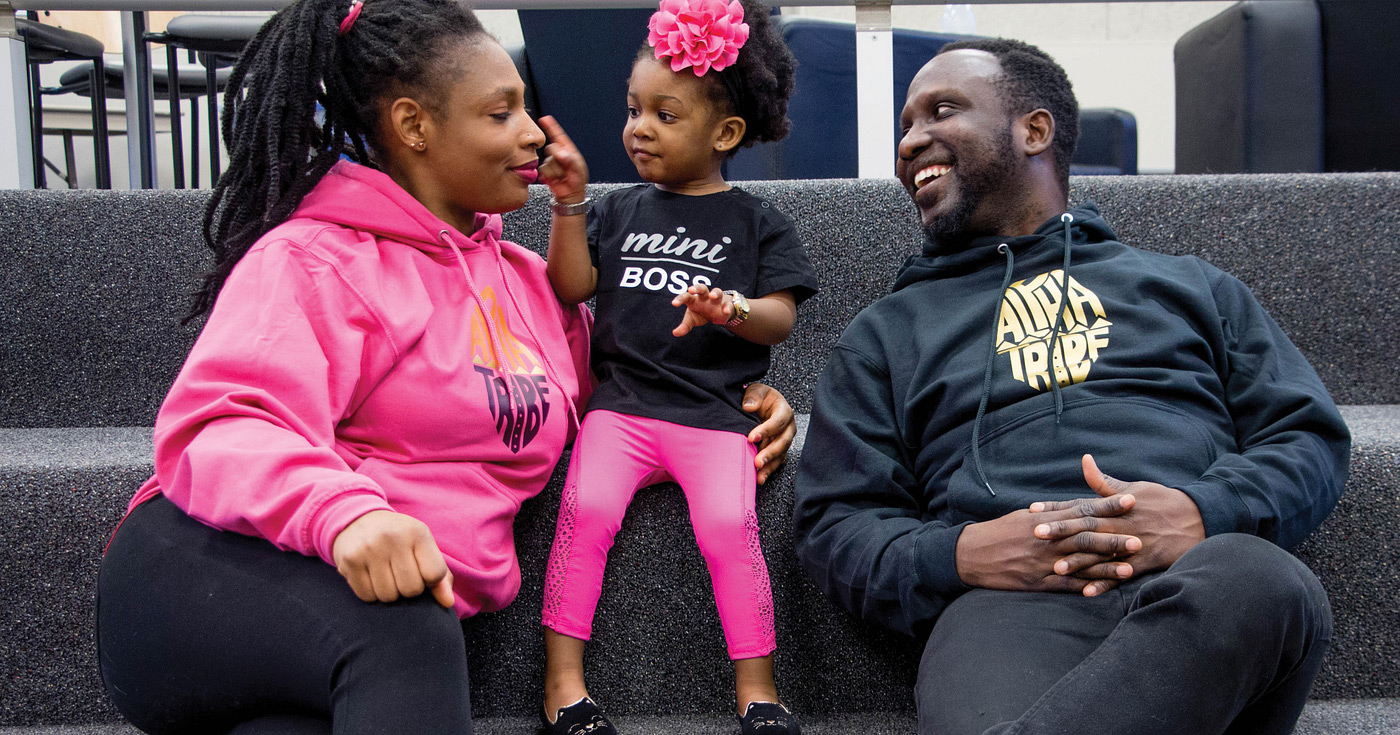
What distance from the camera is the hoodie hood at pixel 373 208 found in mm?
979

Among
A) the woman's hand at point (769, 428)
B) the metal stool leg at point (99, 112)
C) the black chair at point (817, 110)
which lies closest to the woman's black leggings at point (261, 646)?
the woman's hand at point (769, 428)

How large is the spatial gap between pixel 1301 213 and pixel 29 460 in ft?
5.94

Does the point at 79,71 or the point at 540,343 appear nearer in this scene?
the point at 540,343

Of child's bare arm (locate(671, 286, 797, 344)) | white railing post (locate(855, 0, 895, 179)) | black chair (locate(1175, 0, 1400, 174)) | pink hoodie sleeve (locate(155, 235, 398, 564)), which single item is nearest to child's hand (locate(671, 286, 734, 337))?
child's bare arm (locate(671, 286, 797, 344))

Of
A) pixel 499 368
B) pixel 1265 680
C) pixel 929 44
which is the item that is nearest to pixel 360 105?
pixel 499 368

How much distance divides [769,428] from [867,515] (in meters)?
0.20

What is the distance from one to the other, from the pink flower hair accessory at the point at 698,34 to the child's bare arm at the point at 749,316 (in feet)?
1.08

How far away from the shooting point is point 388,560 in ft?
2.36

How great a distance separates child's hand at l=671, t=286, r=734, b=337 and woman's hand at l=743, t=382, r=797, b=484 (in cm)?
15

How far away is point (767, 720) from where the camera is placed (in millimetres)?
1008

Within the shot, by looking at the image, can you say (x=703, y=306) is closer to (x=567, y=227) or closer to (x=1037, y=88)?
(x=567, y=227)

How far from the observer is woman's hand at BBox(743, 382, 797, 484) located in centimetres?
115

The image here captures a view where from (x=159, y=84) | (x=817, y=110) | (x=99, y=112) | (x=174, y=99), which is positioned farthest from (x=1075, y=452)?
(x=159, y=84)

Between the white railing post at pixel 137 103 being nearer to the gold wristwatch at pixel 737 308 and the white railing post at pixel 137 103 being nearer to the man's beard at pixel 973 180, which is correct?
the gold wristwatch at pixel 737 308
